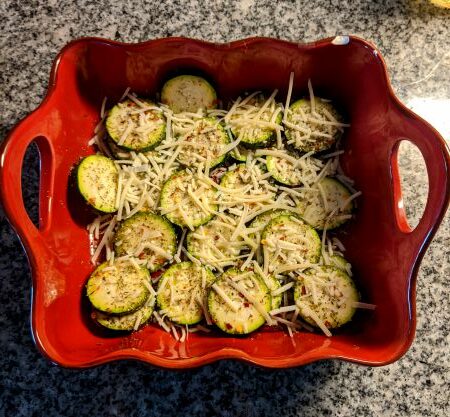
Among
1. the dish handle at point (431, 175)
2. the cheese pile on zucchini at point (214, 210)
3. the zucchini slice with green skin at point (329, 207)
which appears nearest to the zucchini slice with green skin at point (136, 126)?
the cheese pile on zucchini at point (214, 210)

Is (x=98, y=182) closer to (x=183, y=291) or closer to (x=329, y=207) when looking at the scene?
(x=183, y=291)

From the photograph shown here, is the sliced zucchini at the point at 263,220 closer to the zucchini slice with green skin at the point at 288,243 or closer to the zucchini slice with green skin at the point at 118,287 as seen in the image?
the zucchini slice with green skin at the point at 288,243

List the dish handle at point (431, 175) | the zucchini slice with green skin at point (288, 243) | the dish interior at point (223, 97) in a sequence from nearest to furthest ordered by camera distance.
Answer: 1. the dish handle at point (431, 175)
2. the dish interior at point (223, 97)
3. the zucchini slice with green skin at point (288, 243)

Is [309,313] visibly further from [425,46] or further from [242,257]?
[425,46]

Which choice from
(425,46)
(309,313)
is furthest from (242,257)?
(425,46)

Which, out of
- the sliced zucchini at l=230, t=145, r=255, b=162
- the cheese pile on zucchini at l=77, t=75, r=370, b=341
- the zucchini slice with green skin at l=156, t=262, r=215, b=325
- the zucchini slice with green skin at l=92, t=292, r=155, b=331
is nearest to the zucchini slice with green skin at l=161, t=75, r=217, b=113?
the cheese pile on zucchini at l=77, t=75, r=370, b=341
